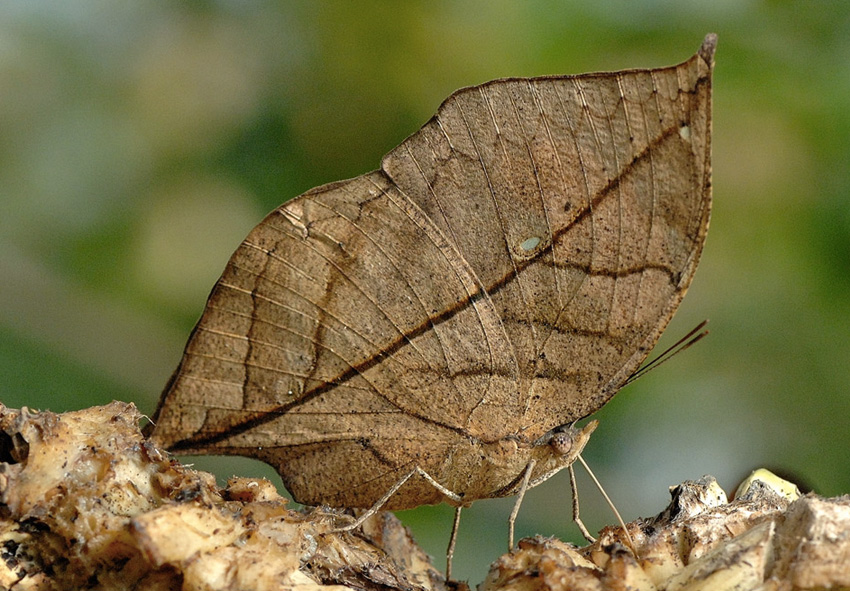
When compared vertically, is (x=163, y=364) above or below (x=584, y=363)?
above

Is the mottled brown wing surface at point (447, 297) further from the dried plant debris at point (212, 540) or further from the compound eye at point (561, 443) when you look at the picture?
the dried plant debris at point (212, 540)

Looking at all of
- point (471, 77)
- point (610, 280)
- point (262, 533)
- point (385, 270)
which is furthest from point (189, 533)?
point (471, 77)

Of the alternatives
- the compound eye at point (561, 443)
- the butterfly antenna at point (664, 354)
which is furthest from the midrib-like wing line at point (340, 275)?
the butterfly antenna at point (664, 354)

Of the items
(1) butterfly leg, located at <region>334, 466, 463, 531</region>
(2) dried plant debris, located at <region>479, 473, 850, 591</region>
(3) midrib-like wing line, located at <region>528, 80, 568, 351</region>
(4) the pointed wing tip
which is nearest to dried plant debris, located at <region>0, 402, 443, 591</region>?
(2) dried plant debris, located at <region>479, 473, 850, 591</region>

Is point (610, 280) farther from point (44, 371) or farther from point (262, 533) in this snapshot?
point (44, 371)

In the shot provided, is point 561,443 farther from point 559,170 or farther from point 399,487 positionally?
point 559,170

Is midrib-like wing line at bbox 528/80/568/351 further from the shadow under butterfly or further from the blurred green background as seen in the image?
the blurred green background

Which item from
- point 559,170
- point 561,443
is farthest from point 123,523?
point 559,170
